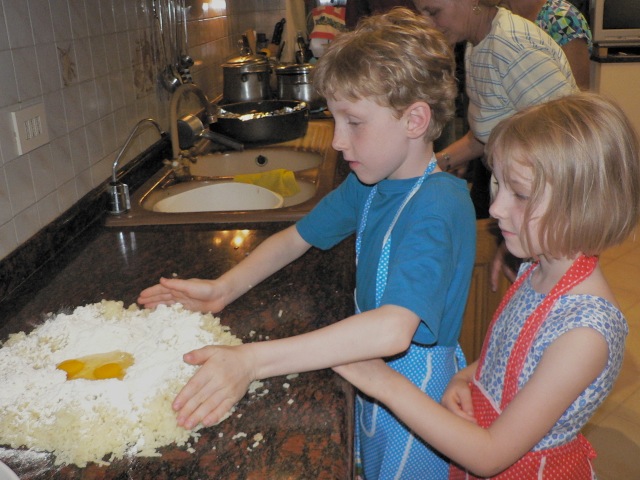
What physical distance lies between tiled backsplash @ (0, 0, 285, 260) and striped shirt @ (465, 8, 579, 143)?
0.98 meters

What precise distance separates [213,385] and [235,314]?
11.1 inches

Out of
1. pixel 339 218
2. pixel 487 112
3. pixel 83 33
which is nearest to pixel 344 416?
pixel 339 218

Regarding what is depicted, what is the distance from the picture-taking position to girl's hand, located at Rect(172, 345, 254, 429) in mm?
816

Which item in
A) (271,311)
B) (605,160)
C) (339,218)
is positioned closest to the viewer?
(605,160)

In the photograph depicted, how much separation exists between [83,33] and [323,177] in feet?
2.53

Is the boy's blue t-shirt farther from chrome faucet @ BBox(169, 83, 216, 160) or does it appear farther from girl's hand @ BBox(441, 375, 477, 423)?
chrome faucet @ BBox(169, 83, 216, 160)

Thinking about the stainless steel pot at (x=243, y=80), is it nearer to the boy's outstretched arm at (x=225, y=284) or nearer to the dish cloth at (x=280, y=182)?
the dish cloth at (x=280, y=182)

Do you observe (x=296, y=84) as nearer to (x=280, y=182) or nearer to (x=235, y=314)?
(x=280, y=182)

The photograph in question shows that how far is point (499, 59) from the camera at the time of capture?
69.7 inches

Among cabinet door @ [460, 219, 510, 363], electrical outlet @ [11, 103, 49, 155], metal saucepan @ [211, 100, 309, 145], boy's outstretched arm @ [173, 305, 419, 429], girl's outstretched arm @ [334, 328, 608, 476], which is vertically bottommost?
cabinet door @ [460, 219, 510, 363]

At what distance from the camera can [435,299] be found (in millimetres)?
931

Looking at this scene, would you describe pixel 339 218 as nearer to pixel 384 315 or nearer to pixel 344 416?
pixel 384 315

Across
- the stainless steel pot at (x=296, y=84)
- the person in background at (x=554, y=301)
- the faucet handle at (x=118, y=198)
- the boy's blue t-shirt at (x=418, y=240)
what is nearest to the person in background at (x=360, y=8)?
the stainless steel pot at (x=296, y=84)

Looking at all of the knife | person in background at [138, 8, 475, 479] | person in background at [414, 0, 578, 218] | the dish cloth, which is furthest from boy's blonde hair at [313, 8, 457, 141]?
the knife
